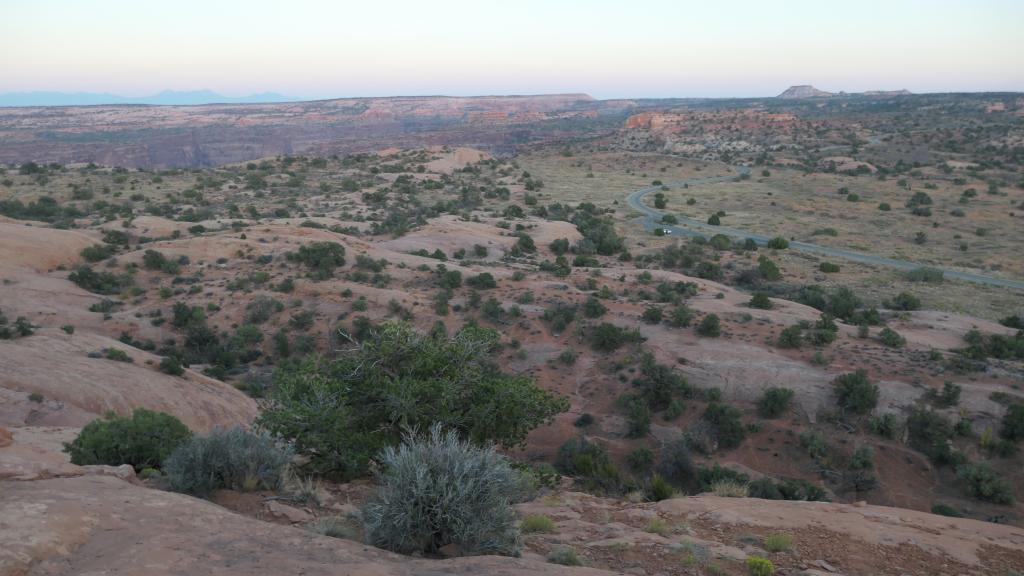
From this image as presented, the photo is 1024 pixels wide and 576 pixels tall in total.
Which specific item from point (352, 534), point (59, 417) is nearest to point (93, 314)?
point (59, 417)

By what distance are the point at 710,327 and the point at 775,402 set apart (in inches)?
165

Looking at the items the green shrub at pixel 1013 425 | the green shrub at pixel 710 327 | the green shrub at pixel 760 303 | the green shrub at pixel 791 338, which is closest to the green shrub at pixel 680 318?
the green shrub at pixel 710 327

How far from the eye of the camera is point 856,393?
16.7 metres

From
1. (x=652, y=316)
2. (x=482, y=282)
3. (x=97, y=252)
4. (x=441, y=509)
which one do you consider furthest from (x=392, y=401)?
(x=97, y=252)

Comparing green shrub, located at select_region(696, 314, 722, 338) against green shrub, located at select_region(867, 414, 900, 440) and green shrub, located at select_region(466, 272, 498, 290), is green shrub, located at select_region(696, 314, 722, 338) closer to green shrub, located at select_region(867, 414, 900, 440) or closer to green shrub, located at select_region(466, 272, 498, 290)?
green shrub, located at select_region(867, 414, 900, 440)

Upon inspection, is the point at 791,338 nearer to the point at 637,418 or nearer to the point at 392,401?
the point at 637,418

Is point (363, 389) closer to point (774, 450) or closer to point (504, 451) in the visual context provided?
point (504, 451)

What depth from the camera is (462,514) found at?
670cm

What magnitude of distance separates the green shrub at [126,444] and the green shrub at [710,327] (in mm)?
15949

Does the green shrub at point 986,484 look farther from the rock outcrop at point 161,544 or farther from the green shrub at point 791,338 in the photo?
the rock outcrop at point 161,544

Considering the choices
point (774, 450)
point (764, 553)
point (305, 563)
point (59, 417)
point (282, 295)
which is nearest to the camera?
point (305, 563)

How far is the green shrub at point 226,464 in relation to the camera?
803cm

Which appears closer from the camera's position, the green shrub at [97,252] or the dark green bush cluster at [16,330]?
the dark green bush cluster at [16,330]

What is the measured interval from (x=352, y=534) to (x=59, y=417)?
1062 cm
